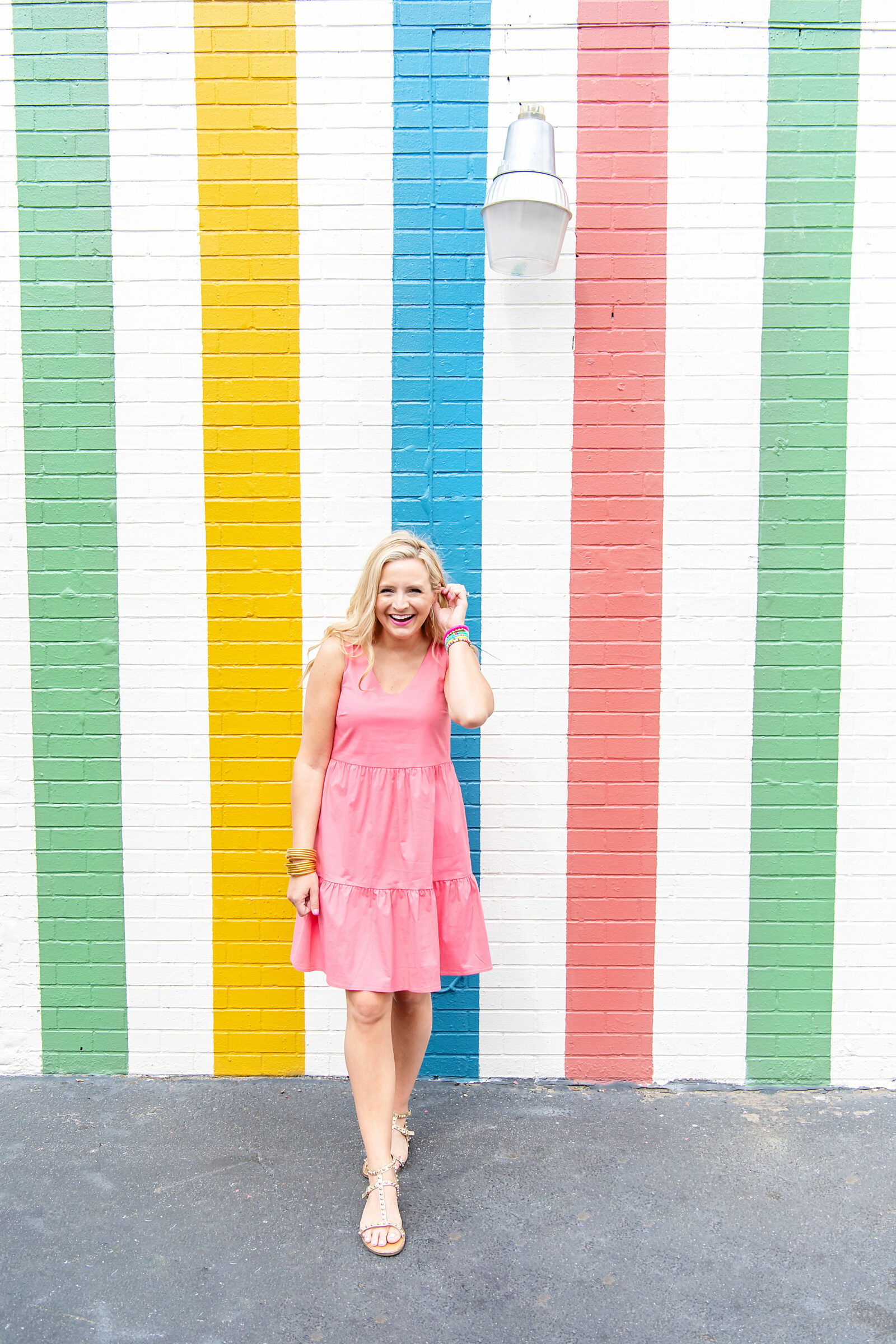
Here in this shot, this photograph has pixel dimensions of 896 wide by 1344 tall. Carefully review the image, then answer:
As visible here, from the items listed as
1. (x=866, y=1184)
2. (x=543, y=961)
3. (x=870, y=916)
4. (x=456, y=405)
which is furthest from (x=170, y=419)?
(x=866, y=1184)

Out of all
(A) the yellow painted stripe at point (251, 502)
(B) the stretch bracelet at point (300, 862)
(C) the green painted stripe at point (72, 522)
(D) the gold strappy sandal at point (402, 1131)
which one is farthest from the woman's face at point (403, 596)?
(D) the gold strappy sandal at point (402, 1131)

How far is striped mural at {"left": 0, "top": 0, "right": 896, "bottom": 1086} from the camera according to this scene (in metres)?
3.08

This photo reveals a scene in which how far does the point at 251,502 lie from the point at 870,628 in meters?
2.09

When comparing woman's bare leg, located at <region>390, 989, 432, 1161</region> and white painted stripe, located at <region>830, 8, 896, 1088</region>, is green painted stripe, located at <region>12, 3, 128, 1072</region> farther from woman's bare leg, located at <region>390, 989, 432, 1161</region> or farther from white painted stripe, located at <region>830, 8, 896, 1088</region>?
white painted stripe, located at <region>830, 8, 896, 1088</region>

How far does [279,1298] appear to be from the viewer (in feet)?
7.35

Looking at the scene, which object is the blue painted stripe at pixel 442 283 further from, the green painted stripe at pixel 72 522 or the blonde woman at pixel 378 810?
the green painted stripe at pixel 72 522

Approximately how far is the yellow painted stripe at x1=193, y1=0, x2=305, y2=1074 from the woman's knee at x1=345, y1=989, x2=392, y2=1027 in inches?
31.1

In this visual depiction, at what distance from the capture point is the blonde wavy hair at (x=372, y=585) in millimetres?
2529

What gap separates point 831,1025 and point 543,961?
3.27ft

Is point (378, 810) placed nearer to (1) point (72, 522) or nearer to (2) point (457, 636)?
(2) point (457, 636)

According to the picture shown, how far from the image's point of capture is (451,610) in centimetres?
267

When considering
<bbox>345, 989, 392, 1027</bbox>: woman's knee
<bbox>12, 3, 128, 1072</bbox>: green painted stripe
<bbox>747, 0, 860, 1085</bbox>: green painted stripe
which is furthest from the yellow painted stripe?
<bbox>747, 0, 860, 1085</bbox>: green painted stripe

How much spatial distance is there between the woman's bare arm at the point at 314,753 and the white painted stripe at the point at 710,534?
119 cm

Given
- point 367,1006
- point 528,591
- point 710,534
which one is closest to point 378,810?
point 367,1006
